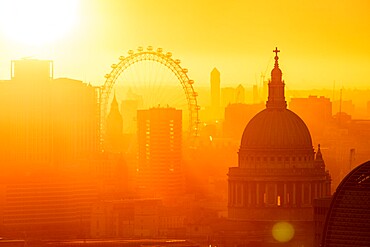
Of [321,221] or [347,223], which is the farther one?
[321,221]

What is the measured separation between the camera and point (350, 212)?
17975 centimetres

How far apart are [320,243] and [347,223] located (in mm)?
4717

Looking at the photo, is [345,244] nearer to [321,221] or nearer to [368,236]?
[368,236]

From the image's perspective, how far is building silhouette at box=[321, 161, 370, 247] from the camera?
17875 centimetres

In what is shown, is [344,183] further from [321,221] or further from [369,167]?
[321,221]

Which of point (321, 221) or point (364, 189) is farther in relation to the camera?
point (321, 221)

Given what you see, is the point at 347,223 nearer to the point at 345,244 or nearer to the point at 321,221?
the point at 345,244

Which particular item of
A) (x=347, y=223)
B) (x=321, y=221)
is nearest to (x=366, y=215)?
(x=347, y=223)

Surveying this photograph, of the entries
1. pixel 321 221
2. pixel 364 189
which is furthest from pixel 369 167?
pixel 321 221

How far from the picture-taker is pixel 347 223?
17912 centimetres

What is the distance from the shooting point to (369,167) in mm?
179875

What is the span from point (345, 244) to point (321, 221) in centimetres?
1703

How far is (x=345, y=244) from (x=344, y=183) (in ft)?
16.7

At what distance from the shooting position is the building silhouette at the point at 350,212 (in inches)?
7037
